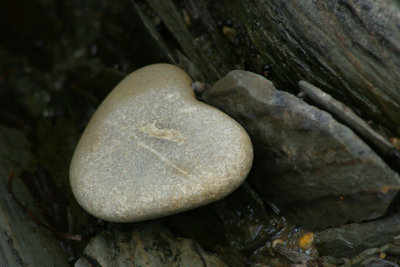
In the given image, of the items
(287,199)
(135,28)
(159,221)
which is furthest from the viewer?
(135,28)

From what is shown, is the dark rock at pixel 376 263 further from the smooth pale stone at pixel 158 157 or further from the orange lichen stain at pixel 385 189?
the smooth pale stone at pixel 158 157

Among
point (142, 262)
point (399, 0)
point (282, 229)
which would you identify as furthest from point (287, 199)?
point (399, 0)

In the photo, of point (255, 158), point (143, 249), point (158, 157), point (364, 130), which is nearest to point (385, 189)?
point (364, 130)

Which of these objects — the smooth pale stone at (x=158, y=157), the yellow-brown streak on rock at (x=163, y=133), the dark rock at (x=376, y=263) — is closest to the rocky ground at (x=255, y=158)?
the dark rock at (x=376, y=263)

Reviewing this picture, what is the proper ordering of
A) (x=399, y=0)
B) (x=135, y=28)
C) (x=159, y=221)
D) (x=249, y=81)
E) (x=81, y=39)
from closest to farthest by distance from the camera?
(x=399, y=0), (x=249, y=81), (x=159, y=221), (x=135, y=28), (x=81, y=39)

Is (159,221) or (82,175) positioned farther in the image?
(159,221)

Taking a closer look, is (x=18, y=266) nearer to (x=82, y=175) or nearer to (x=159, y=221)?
(x=82, y=175)

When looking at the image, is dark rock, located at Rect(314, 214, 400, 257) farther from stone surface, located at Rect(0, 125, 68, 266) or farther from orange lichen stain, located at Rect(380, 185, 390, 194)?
stone surface, located at Rect(0, 125, 68, 266)

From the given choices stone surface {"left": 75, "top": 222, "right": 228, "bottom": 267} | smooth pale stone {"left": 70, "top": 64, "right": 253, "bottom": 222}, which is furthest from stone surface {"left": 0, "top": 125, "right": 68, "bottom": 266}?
smooth pale stone {"left": 70, "top": 64, "right": 253, "bottom": 222}
